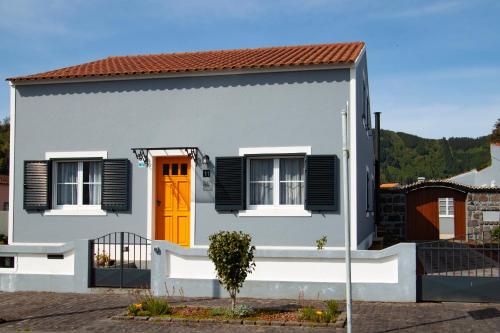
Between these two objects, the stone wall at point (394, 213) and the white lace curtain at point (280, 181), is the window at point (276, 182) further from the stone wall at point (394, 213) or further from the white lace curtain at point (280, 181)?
the stone wall at point (394, 213)

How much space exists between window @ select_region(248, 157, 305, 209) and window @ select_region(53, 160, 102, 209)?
365cm

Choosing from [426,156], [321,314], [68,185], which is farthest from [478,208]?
[426,156]

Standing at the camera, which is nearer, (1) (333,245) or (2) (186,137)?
(1) (333,245)

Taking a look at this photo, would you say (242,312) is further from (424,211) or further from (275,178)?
(424,211)

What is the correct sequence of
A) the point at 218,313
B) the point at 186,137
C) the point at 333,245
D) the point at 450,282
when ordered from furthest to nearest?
the point at 186,137 → the point at 333,245 → the point at 450,282 → the point at 218,313

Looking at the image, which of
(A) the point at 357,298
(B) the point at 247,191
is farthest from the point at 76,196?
(A) the point at 357,298

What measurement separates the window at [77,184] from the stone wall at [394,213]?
14.3m

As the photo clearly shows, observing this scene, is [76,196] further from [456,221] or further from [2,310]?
[456,221]

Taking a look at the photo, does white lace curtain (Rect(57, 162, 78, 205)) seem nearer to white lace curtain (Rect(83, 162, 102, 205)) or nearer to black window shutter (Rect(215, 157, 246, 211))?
white lace curtain (Rect(83, 162, 102, 205))

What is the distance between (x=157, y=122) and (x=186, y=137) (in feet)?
2.58

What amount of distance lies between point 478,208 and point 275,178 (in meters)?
14.9

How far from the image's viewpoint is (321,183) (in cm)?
1277

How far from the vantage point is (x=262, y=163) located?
1347 centimetres

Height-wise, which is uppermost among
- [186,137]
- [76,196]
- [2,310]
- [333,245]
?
[186,137]
